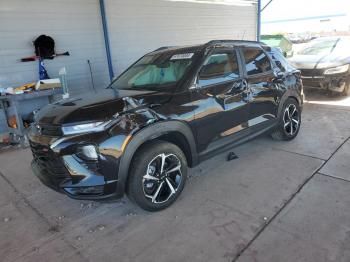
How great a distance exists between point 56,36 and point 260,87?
4.54 m

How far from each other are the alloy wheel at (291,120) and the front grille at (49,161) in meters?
3.32

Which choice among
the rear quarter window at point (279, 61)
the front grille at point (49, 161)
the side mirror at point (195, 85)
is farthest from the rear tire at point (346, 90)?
the front grille at point (49, 161)

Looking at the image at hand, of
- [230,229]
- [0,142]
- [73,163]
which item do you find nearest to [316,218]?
[230,229]

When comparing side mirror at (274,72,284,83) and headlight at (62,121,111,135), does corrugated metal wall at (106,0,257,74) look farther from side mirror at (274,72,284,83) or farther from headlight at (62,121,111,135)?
headlight at (62,121,111,135)

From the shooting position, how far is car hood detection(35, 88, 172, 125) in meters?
2.63

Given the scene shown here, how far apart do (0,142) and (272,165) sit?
4956 mm

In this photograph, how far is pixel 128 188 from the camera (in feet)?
9.21

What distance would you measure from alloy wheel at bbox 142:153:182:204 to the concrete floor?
18 cm

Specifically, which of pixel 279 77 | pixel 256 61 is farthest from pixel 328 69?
pixel 256 61

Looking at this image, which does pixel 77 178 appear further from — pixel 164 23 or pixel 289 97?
pixel 164 23

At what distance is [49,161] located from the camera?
2693mm

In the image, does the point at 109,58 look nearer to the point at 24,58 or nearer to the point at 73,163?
the point at 24,58

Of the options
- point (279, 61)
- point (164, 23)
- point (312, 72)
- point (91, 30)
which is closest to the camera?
point (279, 61)

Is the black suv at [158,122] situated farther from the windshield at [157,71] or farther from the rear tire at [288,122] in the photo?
the rear tire at [288,122]
